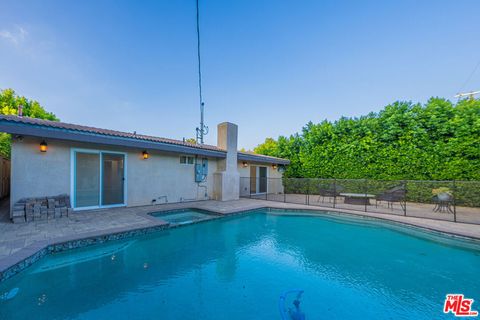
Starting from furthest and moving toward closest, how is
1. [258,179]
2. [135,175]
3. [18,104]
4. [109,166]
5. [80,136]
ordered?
1. [18,104]
2. [258,179]
3. [135,175]
4. [109,166]
5. [80,136]

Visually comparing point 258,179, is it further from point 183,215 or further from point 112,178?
point 112,178

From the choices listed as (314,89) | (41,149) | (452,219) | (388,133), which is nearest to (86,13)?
(41,149)

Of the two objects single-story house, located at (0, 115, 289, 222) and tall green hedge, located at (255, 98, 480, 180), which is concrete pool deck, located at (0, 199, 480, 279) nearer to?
single-story house, located at (0, 115, 289, 222)

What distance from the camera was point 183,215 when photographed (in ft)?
24.3

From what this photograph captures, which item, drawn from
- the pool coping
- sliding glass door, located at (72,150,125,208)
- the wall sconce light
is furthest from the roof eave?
the pool coping

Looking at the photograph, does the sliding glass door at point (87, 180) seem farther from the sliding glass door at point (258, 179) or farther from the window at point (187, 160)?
the sliding glass door at point (258, 179)

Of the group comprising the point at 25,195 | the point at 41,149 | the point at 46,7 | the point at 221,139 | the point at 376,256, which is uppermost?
the point at 46,7

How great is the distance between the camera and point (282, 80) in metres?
12.6

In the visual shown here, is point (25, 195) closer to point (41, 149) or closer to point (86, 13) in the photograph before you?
point (41, 149)

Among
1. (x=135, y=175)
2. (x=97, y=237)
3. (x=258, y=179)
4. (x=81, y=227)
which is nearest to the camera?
(x=97, y=237)

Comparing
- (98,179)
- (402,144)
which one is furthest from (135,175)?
(402,144)

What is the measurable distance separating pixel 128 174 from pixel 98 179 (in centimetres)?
96

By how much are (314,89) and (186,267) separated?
12.5m

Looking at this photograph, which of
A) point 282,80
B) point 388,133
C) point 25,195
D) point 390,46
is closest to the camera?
point 25,195
